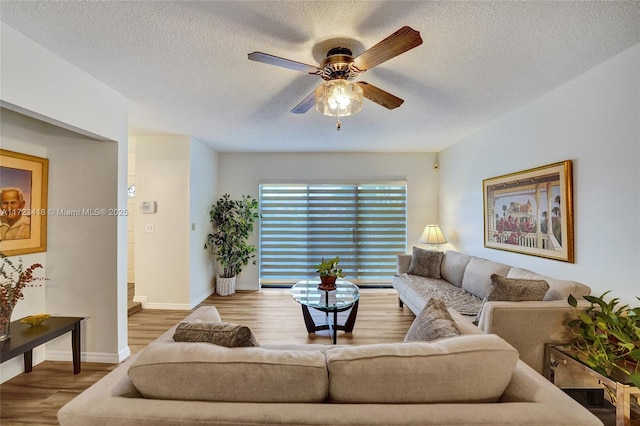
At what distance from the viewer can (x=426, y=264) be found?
13.1 ft

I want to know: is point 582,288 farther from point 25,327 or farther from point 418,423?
point 25,327

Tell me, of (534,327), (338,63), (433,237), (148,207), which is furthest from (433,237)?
(148,207)

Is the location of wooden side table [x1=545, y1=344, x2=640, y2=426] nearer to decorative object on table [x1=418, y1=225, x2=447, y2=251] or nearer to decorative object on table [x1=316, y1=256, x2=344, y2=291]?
decorative object on table [x1=316, y1=256, x2=344, y2=291]

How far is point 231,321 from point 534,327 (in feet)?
10.3

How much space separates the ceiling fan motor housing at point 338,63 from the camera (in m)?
1.82

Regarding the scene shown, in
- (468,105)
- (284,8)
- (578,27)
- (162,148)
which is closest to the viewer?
(284,8)

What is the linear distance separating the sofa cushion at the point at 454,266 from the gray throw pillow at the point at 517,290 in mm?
1395

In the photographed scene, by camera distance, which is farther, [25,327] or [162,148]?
[162,148]

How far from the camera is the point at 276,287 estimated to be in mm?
5203

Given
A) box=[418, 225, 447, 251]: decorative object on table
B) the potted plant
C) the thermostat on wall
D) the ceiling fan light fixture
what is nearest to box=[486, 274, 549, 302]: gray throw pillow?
the ceiling fan light fixture

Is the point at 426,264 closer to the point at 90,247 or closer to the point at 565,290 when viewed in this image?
the point at 565,290

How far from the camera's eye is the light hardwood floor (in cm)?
204

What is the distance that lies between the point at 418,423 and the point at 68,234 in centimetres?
313

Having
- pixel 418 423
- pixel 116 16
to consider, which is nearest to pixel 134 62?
pixel 116 16
